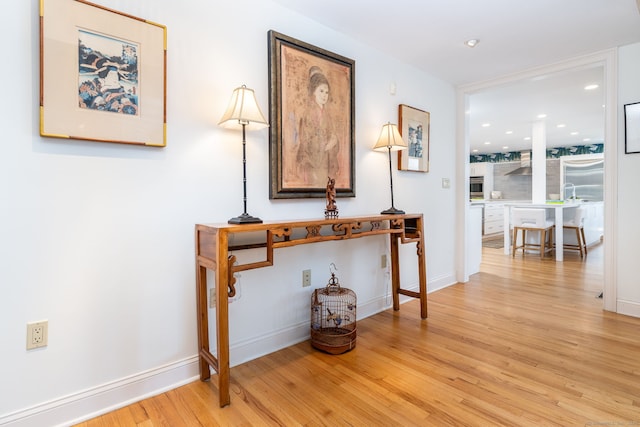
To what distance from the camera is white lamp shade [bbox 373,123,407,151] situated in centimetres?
268

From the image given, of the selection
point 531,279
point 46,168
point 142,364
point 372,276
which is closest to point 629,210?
point 531,279

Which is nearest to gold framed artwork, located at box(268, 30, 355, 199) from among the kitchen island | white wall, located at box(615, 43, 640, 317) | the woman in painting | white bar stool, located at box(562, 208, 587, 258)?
the woman in painting

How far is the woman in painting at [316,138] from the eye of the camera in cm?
235

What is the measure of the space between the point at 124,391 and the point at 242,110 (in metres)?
1.49

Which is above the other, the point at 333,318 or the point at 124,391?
the point at 333,318

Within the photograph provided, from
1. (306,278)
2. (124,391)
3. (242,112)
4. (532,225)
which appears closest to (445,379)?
(306,278)

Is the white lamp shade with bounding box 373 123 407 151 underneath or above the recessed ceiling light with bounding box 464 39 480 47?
underneath

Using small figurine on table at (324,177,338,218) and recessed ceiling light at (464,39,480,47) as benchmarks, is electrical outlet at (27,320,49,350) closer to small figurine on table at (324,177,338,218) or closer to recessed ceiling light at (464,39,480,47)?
small figurine on table at (324,177,338,218)

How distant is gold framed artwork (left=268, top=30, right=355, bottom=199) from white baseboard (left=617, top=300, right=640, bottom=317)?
246 cm

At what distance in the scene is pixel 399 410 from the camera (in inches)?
63.5

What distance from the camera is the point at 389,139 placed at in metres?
2.68

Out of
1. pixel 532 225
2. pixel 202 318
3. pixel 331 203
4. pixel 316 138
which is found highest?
pixel 316 138

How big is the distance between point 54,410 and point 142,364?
362mm

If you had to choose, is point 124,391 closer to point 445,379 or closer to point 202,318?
point 202,318
